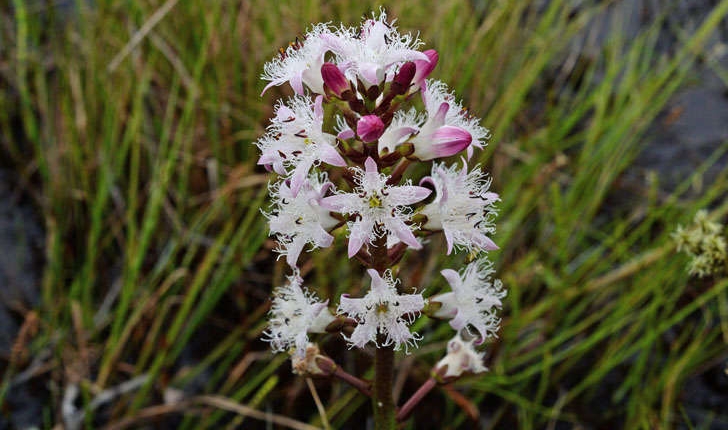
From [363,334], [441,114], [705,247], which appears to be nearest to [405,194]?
[441,114]

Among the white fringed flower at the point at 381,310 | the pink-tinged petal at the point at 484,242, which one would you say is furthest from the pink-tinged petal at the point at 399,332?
the pink-tinged petal at the point at 484,242

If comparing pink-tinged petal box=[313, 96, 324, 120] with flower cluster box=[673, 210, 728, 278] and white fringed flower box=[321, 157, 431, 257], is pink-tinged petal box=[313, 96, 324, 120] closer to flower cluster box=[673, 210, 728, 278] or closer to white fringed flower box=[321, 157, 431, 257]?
white fringed flower box=[321, 157, 431, 257]

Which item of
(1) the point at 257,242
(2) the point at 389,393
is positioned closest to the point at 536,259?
(1) the point at 257,242

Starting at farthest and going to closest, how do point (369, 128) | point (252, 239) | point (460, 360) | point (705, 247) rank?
1. point (252, 239)
2. point (705, 247)
3. point (460, 360)
4. point (369, 128)

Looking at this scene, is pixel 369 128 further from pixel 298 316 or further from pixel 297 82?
pixel 298 316

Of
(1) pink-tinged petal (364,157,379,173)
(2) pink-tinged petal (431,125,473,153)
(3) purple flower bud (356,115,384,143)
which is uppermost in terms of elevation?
(2) pink-tinged petal (431,125,473,153)

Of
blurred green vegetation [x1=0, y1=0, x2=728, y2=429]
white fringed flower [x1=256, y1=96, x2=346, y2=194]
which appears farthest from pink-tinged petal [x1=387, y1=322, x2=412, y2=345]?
blurred green vegetation [x1=0, y1=0, x2=728, y2=429]

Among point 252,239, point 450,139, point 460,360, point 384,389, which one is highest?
point 252,239
